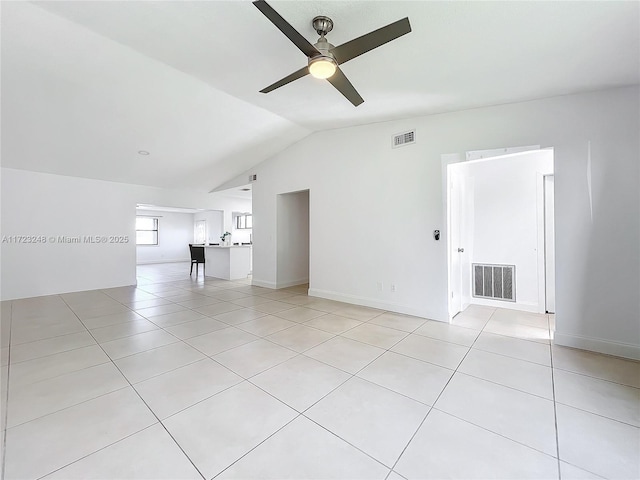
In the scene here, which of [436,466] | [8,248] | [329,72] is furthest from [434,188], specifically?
[8,248]

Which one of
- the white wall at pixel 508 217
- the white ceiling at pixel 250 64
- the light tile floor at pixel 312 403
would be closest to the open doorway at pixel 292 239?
the white ceiling at pixel 250 64

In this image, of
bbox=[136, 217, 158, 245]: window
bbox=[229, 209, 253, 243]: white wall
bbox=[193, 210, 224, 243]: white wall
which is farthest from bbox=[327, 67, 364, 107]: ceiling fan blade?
bbox=[136, 217, 158, 245]: window

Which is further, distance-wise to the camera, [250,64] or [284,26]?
[250,64]

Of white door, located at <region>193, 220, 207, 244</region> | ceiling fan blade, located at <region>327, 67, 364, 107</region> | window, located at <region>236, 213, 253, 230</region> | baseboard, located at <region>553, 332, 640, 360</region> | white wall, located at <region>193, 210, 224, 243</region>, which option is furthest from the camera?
window, located at <region>236, 213, 253, 230</region>

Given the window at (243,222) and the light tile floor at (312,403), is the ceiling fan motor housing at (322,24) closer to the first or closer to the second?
the light tile floor at (312,403)

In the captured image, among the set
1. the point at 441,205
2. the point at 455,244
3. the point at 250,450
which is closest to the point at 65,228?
the point at 250,450

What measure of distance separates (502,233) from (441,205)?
1.42 m

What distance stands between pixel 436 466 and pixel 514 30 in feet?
9.81

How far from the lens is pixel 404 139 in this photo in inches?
152

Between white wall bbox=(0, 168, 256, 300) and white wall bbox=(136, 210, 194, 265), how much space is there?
5.03 metres

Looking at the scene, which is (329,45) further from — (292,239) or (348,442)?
(292,239)

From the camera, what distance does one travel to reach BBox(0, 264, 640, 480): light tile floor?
4.48ft

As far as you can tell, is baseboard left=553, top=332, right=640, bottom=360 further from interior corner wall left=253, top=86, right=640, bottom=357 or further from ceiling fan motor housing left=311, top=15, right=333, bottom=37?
ceiling fan motor housing left=311, top=15, right=333, bottom=37

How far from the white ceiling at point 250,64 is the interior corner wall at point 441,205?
0.28m
